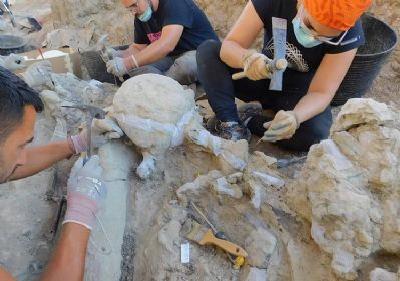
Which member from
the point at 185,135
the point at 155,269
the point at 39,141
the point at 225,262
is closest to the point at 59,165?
the point at 39,141

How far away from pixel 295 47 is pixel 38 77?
64.8 inches

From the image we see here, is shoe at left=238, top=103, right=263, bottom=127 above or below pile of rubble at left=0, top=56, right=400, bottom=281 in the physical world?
below

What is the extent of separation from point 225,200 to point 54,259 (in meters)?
0.76

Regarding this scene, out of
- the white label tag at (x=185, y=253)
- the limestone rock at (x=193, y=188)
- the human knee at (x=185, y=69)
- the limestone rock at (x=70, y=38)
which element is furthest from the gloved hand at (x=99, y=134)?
the limestone rock at (x=70, y=38)

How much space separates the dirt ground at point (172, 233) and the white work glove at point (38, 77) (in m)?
0.75

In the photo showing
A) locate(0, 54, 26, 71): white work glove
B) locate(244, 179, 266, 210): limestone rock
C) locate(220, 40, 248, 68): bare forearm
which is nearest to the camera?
locate(244, 179, 266, 210): limestone rock

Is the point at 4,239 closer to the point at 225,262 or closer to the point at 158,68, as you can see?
the point at 225,262

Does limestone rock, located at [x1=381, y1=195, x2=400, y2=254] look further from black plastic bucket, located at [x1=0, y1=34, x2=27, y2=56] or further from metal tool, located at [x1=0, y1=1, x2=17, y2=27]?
metal tool, located at [x1=0, y1=1, x2=17, y2=27]

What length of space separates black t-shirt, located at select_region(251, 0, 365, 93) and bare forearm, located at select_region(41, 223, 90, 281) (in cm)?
153

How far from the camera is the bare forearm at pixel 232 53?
91.2 inches

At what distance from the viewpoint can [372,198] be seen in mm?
1396

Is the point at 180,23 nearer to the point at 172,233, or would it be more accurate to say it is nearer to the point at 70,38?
the point at 172,233

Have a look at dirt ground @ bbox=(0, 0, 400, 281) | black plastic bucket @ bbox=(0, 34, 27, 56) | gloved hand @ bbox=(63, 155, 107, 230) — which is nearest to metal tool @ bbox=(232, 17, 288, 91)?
dirt ground @ bbox=(0, 0, 400, 281)

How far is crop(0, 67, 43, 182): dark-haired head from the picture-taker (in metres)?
1.32
